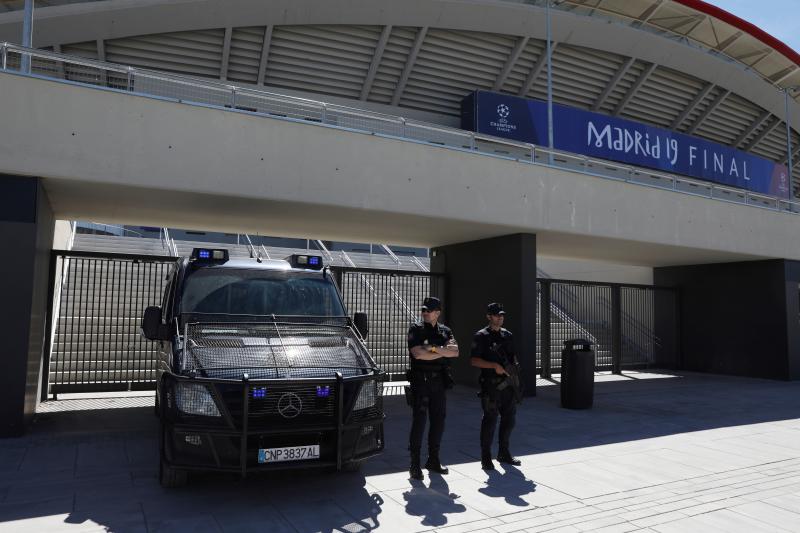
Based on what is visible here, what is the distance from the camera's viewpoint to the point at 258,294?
6074 mm

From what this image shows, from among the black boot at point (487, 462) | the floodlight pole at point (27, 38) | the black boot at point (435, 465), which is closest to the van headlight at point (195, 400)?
the black boot at point (435, 465)

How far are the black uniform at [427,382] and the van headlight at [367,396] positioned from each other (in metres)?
0.43

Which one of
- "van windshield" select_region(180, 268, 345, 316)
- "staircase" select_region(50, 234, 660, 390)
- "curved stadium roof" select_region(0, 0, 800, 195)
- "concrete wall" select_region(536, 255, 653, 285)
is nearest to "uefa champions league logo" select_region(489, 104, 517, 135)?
"curved stadium roof" select_region(0, 0, 800, 195)

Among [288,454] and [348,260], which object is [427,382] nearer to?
[288,454]

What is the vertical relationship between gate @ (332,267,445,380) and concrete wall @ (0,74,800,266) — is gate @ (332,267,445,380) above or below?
below

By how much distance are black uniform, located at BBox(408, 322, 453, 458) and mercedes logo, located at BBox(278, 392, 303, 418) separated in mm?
1234

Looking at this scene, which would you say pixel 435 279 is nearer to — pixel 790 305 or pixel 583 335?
pixel 583 335

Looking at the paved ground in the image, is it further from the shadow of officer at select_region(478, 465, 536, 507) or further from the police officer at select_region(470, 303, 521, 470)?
the police officer at select_region(470, 303, 521, 470)

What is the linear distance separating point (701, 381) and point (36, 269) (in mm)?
14599

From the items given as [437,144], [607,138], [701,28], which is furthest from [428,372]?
[701,28]

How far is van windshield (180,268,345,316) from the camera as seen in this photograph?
588 centimetres

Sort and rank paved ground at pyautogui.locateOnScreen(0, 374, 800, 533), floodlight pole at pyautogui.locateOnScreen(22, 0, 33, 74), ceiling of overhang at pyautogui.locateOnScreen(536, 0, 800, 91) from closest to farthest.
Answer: paved ground at pyautogui.locateOnScreen(0, 374, 800, 533) → floodlight pole at pyautogui.locateOnScreen(22, 0, 33, 74) → ceiling of overhang at pyautogui.locateOnScreen(536, 0, 800, 91)

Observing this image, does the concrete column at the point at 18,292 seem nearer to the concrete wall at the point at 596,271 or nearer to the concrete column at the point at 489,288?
the concrete column at the point at 489,288

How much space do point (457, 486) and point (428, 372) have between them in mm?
1096
